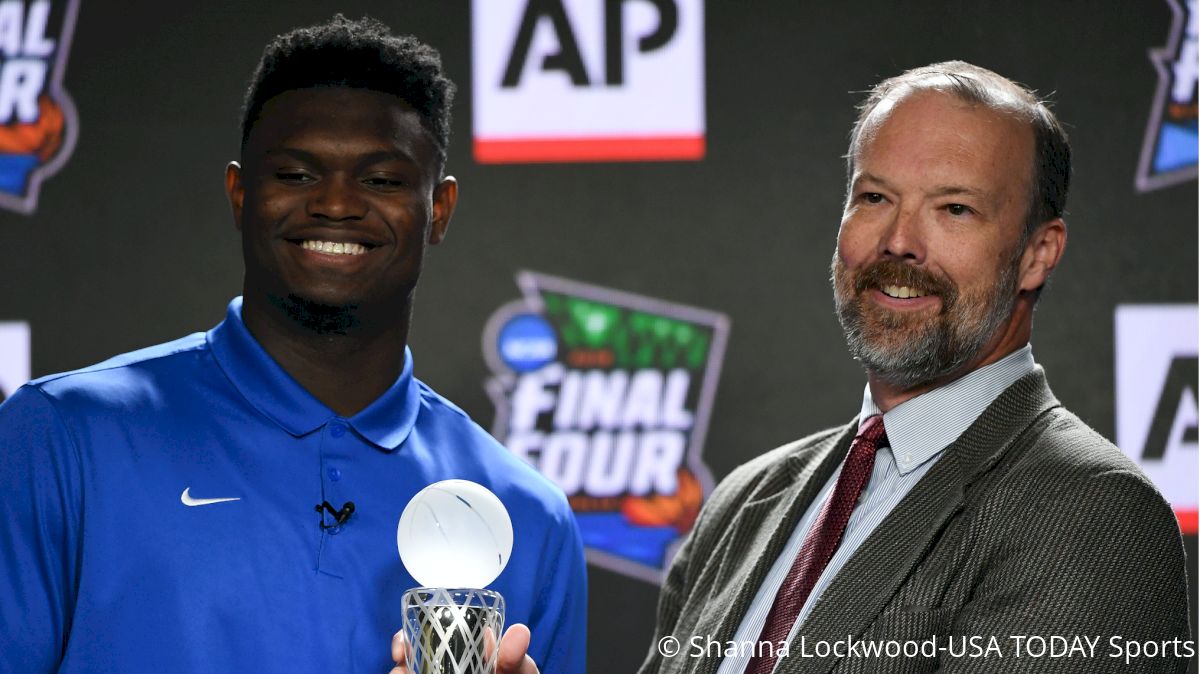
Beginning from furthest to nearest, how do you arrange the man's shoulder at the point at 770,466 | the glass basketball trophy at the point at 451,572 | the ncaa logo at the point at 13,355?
the ncaa logo at the point at 13,355 < the man's shoulder at the point at 770,466 < the glass basketball trophy at the point at 451,572

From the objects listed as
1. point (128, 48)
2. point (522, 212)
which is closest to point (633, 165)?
point (522, 212)

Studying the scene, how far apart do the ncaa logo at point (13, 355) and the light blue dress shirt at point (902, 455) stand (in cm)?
238

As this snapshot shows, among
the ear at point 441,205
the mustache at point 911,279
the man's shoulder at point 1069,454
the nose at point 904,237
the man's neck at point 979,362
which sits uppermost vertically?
the ear at point 441,205

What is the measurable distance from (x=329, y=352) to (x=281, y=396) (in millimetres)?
89

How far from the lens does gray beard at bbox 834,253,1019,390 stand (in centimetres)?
193

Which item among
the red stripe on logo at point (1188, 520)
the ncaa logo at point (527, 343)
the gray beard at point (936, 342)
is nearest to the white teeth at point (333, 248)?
the gray beard at point (936, 342)

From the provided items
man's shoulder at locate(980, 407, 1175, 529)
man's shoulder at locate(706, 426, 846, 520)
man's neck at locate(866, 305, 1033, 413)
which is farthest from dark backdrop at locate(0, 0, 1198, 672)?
man's shoulder at locate(980, 407, 1175, 529)

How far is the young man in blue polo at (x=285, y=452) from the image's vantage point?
5.38 feet

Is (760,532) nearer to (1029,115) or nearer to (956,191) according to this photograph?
(956,191)

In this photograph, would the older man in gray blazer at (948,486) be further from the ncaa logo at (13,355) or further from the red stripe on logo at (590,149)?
the ncaa logo at (13,355)

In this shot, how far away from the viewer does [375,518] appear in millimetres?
1791

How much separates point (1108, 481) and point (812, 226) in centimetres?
207

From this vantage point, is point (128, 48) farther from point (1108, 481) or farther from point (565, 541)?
point (1108, 481)

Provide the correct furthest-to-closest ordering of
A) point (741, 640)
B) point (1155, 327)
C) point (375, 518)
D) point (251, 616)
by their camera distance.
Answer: point (1155, 327), point (741, 640), point (375, 518), point (251, 616)
